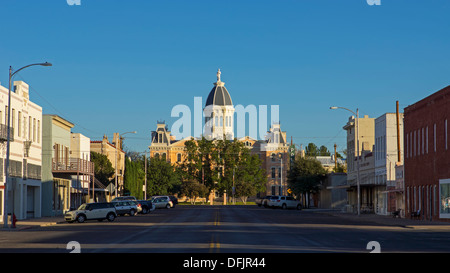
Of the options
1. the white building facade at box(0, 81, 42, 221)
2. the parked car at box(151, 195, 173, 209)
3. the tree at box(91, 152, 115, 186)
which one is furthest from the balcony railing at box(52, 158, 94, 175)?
the tree at box(91, 152, 115, 186)

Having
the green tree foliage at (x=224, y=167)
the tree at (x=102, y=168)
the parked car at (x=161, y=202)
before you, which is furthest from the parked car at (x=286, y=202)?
the green tree foliage at (x=224, y=167)

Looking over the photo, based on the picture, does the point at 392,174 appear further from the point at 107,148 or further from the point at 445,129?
the point at 107,148

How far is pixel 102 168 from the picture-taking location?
313 feet

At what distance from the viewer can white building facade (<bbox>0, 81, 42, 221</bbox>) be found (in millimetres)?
50344

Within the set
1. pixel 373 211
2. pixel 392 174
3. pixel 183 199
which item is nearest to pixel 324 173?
pixel 373 211

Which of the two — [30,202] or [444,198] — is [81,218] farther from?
[444,198]

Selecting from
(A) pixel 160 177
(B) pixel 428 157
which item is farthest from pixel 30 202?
(A) pixel 160 177

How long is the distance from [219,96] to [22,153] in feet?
378

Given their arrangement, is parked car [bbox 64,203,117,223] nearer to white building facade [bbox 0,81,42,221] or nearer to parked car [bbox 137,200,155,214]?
white building facade [bbox 0,81,42,221]

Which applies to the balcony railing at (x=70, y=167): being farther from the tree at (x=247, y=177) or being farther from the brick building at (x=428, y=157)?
the tree at (x=247, y=177)

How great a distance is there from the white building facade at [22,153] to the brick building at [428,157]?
3104 cm

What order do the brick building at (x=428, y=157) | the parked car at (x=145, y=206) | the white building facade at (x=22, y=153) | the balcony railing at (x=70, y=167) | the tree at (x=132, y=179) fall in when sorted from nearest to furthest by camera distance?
1. the brick building at (x=428, y=157)
2. the white building facade at (x=22, y=153)
3. the balcony railing at (x=70, y=167)
4. the parked car at (x=145, y=206)
5. the tree at (x=132, y=179)

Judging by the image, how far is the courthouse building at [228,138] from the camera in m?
155

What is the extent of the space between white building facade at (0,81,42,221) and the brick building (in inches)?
1222
